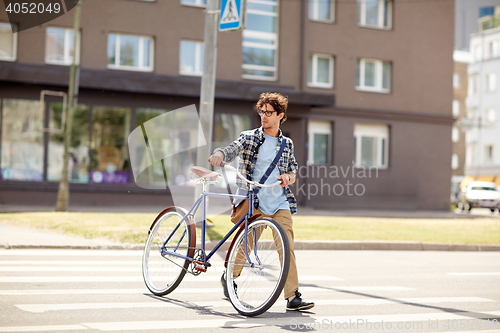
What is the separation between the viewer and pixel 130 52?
910 inches

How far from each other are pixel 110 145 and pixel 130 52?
3.63m

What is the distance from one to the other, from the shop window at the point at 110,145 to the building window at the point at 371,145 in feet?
33.3

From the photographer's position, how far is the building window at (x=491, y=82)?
6212 centimetres

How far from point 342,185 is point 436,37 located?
8.68 m

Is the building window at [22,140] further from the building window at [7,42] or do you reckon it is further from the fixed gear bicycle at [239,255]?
the fixed gear bicycle at [239,255]

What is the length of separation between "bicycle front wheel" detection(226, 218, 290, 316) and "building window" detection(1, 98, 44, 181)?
17.7 metres

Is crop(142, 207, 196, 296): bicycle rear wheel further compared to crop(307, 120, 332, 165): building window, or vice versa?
crop(307, 120, 332, 165): building window

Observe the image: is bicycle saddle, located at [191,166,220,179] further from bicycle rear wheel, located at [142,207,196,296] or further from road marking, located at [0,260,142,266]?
road marking, located at [0,260,142,266]

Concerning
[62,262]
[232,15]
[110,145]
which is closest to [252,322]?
[62,262]

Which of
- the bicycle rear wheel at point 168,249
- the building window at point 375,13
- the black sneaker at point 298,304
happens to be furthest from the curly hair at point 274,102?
the building window at point 375,13

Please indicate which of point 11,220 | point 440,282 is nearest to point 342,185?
point 11,220

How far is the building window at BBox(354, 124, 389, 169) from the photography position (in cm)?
2703

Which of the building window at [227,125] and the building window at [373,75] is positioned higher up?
the building window at [373,75]

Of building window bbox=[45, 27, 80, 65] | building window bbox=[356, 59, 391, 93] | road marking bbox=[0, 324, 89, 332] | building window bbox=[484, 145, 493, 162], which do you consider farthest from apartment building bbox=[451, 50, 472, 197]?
road marking bbox=[0, 324, 89, 332]
